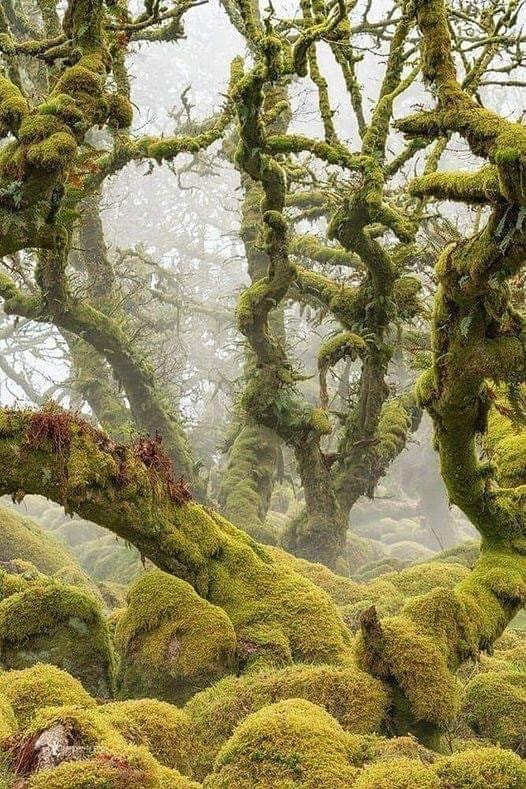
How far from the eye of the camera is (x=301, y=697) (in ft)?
16.1

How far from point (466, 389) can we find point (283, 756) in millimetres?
3190

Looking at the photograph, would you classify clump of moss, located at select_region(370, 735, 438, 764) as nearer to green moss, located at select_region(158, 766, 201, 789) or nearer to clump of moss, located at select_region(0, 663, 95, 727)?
green moss, located at select_region(158, 766, 201, 789)

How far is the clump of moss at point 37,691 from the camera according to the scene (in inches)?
159

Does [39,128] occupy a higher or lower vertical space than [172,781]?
higher

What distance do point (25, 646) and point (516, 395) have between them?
200 inches

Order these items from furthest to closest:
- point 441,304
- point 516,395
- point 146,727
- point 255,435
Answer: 1. point 255,435
2. point 516,395
3. point 441,304
4. point 146,727

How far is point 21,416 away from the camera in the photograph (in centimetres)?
556

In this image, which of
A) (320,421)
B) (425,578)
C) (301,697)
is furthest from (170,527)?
(320,421)

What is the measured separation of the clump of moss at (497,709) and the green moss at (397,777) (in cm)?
284

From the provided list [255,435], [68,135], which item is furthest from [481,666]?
[255,435]

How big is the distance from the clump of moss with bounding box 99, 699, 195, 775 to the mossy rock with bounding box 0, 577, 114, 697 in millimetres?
1908

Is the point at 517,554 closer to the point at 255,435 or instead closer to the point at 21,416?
the point at 21,416

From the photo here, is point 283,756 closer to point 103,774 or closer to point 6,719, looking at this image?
point 103,774

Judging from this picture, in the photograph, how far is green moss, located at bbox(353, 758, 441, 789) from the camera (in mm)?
2975
